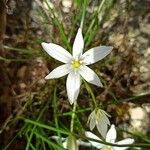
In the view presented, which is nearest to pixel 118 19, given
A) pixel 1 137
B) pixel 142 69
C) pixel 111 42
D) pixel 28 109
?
pixel 111 42

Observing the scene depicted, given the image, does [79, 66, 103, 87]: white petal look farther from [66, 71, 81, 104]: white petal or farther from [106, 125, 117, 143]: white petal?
[106, 125, 117, 143]: white petal

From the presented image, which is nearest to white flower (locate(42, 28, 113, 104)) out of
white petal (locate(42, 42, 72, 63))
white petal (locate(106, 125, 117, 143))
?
white petal (locate(42, 42, 72, 63))

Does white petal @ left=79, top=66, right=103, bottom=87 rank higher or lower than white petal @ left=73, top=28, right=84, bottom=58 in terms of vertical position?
lower

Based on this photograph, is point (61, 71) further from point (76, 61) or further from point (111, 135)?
point (111, 135)

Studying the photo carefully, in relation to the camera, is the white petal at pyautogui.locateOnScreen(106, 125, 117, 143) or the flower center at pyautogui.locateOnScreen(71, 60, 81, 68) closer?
the flower center at pyautogui.locateOnScreen(71, 60, 81, 68)

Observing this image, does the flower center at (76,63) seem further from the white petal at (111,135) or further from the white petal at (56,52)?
the white petal at (111,135)

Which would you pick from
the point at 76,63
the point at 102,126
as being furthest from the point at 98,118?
the point at 76,63

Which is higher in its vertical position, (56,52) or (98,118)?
(56,52)
